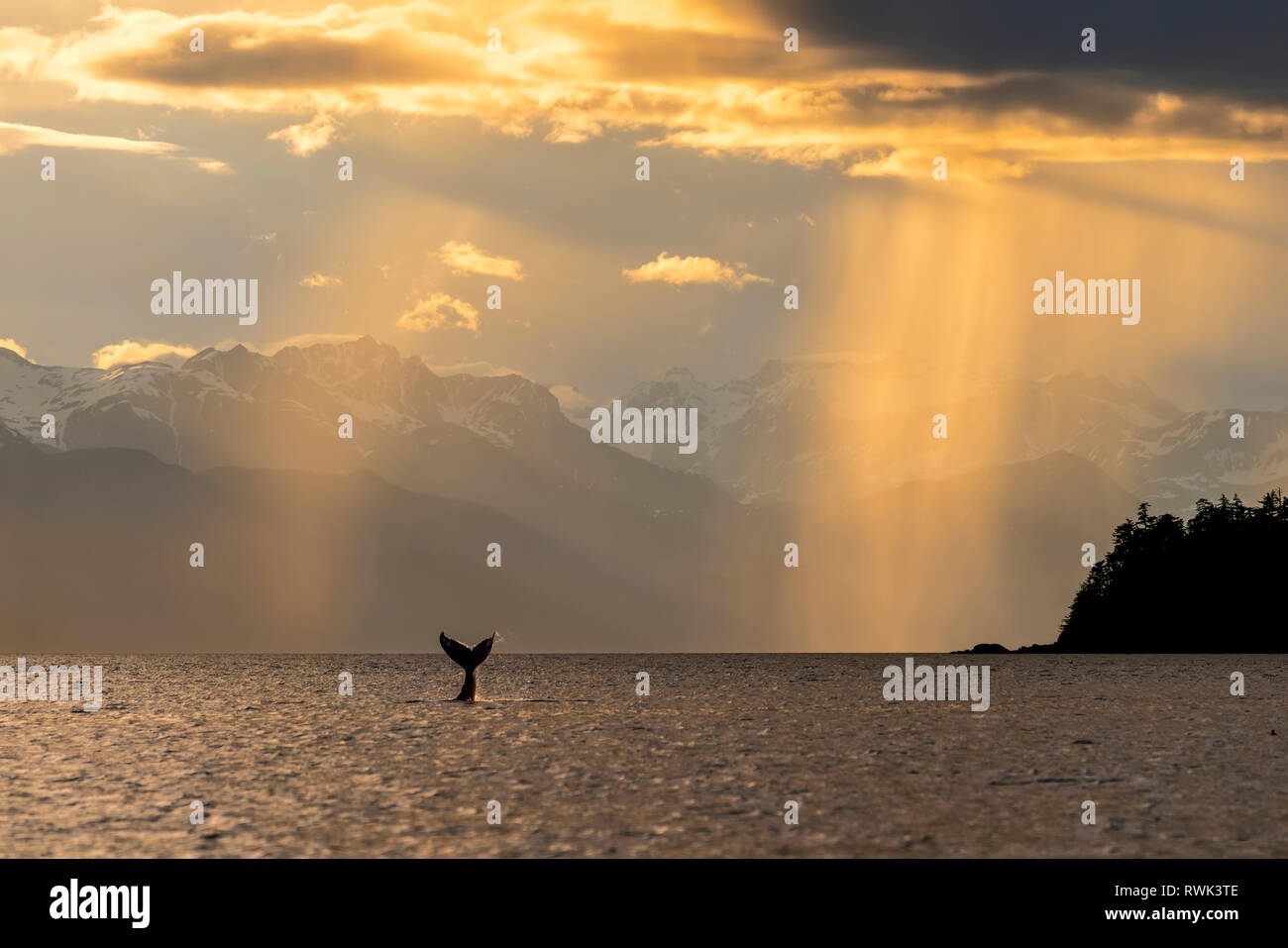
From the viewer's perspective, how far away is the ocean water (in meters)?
36.6

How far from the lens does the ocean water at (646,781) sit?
3659 cm

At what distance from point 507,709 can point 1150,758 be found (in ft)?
154

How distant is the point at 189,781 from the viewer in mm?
51312

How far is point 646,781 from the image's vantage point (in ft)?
164
